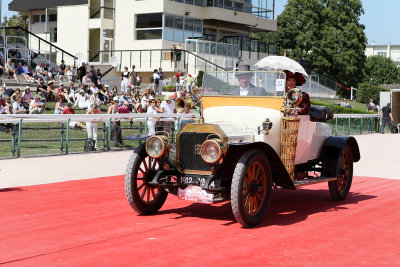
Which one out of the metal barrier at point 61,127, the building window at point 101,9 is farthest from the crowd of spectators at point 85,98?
the building window at point 101,9

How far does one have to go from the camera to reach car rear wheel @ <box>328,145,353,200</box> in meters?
10.5

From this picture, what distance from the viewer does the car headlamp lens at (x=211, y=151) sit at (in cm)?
805

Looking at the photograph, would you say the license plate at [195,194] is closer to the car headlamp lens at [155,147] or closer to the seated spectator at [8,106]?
the car headlamp lens at [155,147]

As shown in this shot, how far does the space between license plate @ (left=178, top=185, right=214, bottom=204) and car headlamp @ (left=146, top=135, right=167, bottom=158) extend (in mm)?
583

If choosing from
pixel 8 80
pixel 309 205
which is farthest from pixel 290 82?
pixel 8 80

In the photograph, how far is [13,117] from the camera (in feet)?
52.8

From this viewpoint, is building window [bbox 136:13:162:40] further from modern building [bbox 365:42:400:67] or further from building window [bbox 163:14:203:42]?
modern building [bbox 365:42:400:67]

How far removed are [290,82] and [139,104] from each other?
1647 cm

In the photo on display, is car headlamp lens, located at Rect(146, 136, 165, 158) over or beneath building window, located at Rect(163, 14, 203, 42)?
beneath

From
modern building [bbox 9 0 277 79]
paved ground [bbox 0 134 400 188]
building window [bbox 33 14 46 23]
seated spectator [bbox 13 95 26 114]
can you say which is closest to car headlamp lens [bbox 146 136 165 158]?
paved ground [bbox 0 134 400 188]

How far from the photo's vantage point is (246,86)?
9.75 meters

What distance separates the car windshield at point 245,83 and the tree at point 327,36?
52.3m

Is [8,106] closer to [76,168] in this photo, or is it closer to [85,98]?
[85,98]

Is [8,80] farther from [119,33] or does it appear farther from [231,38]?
[231,38]
